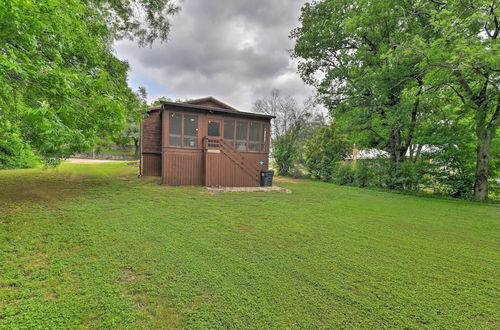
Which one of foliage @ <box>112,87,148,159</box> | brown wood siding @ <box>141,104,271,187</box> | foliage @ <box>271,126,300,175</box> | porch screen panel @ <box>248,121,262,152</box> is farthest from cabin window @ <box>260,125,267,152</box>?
foliage @ <box>271,126,300,175</box>

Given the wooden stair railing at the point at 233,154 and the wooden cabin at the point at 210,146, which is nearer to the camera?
the wooden cabin at the point at 210,146

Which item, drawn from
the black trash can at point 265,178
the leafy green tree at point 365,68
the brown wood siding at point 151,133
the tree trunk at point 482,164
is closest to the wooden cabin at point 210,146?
the black trash can at point 265,178

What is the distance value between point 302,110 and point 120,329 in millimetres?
20032

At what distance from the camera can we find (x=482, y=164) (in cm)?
842

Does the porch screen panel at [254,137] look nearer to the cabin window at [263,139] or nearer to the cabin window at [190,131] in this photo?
the cabin window at [263,139]

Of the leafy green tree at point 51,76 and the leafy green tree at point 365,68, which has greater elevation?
the leafy green tree at point 365,68

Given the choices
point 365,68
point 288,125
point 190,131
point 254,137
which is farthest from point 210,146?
point 288,125

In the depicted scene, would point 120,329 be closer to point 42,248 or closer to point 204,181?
point 42,248

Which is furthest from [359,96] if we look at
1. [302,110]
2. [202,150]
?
[202,150]

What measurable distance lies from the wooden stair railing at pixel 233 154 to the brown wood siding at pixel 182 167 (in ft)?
2.53

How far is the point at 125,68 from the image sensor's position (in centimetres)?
780

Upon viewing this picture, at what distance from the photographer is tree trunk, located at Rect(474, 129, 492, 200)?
816 cm

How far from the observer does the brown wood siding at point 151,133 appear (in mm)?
12375

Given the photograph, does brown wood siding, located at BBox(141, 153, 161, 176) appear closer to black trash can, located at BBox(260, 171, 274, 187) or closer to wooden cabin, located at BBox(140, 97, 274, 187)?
wooden cabin, located at BBox(140, 97, 274, 187)
